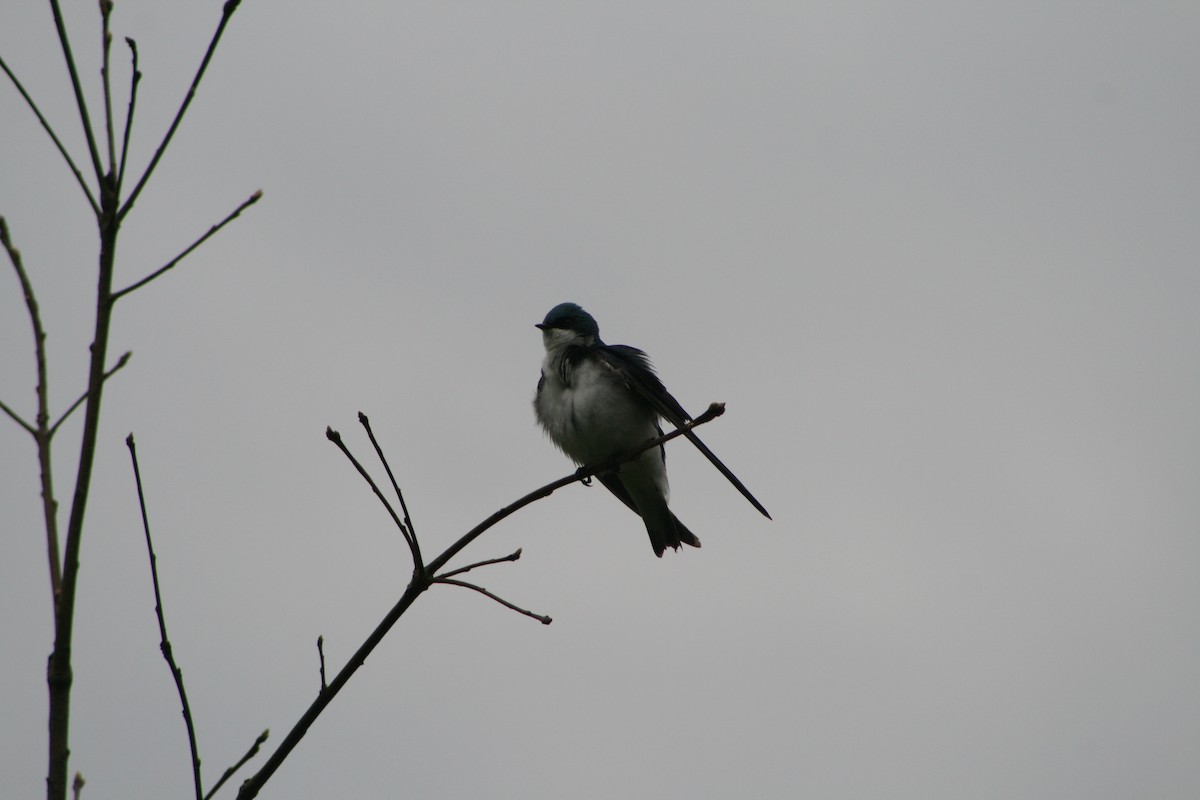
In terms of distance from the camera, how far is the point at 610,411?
332 inches

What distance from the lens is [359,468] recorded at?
383 centimetres

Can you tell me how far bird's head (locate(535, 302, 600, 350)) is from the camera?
365 inches

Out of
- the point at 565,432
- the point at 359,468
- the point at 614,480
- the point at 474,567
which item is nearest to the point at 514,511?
the point at 474,567

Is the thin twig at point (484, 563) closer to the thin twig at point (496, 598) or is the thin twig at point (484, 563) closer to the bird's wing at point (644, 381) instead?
the thin twig at point (496, 598)

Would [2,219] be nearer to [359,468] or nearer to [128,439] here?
[128,439]

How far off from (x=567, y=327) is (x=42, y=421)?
7.09m

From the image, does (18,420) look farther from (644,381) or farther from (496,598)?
(644,381)

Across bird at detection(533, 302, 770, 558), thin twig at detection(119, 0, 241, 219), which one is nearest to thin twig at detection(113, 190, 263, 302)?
thin twig at detection(119, 0, 241, 219)

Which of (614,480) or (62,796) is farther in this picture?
(614,480)

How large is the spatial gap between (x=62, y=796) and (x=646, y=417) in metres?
6.84

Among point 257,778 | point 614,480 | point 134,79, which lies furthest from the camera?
point 614,480

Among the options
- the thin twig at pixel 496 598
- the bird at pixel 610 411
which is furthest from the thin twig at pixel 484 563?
the bird at pixel 610 411

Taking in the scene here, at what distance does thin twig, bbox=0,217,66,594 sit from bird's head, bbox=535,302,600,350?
22.2ft

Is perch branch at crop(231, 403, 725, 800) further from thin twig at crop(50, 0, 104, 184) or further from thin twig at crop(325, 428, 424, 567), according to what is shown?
thin twig at crop(50, 0, 104, 184)
